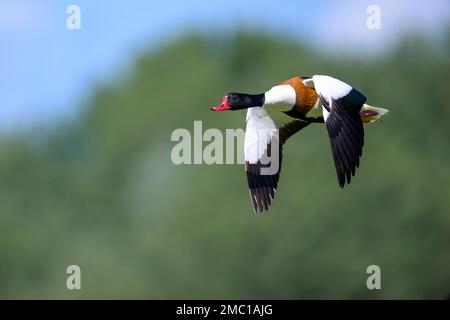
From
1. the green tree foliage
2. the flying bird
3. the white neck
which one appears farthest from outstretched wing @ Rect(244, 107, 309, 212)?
the green tree foliage

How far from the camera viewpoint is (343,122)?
295 inches

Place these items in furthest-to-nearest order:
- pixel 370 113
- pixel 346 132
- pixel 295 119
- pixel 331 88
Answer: pixel 295 119, pixel 370 113, pixel 331 88, pixel 346 132

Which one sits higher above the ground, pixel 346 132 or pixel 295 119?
pixel 295 119

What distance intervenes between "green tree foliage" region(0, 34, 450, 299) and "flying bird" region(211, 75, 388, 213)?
10.3 metres

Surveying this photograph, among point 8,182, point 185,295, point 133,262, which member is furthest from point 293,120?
point 8,182

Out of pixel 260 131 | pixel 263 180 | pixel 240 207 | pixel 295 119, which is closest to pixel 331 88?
pixel 295 119

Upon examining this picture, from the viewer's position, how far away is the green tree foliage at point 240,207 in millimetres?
19969

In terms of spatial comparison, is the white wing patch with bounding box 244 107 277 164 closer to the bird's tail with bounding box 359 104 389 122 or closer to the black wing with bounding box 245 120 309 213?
the black wing with bounding box 245 120 309 213

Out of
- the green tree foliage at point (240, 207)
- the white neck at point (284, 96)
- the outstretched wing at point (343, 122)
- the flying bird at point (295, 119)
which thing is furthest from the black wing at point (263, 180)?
the green tree foliage at point (240, 207)

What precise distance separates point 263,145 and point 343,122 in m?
0.83

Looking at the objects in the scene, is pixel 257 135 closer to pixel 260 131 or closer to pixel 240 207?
pixel 260 131

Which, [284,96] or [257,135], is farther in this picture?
[257,135]

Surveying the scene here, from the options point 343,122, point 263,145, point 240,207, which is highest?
point 343,122

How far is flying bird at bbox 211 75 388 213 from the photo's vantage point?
741 cm
